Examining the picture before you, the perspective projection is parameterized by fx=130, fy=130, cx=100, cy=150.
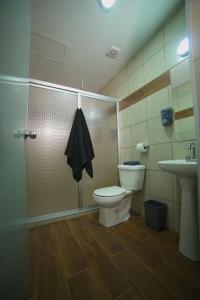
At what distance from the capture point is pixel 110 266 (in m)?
0.93

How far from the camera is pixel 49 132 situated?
5.43 feet

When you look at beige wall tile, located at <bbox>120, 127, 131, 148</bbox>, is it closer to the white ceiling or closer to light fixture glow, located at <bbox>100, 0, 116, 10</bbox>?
the white ceiling

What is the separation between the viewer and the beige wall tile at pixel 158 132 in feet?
4.61

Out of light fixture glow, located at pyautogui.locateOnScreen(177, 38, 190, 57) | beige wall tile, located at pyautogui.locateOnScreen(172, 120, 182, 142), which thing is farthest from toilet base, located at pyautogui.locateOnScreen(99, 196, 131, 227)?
light fixture glow, located at pyautogui.locateOnScreen(177, 38, 190, 57)

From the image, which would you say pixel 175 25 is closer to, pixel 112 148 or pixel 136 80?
pixel 136 80

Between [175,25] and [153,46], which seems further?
[153,46]

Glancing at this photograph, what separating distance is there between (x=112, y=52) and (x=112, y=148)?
1340mm

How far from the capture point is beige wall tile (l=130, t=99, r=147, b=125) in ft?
5.56

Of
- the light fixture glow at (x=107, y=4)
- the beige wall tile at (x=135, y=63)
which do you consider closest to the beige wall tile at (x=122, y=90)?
the beige wall tile at (x=135, y=63)

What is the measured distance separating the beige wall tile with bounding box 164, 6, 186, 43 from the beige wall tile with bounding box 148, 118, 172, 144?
2.85ft

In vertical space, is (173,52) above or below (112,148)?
above

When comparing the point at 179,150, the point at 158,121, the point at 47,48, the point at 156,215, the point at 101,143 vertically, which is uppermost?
the point at 47,48

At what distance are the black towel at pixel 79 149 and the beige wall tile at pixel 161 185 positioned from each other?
0.76 meters

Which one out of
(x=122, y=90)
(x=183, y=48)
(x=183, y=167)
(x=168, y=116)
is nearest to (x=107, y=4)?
(x=183, y=48)
